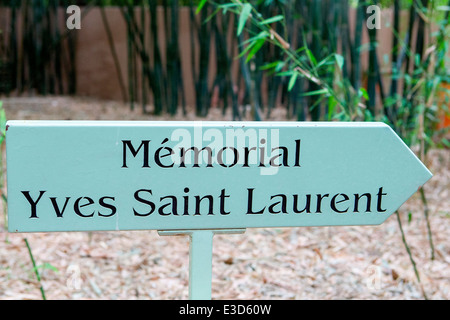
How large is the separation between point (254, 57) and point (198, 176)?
1.39 m

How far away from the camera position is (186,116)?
3018 mm

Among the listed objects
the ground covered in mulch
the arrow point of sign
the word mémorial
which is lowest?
the ground covered in mulch

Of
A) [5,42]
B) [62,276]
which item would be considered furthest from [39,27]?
[62,276]

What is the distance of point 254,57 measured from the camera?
6.70 ft

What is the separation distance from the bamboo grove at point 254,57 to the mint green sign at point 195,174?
455 mm

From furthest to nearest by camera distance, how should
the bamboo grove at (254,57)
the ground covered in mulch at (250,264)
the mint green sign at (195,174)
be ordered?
the bamboo grove at (254,57), the ground covered in mulch at (250,264), the mint green sign at (195,174)

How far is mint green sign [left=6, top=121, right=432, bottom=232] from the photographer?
2.27ft

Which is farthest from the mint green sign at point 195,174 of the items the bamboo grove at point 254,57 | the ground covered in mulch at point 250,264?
the ground covered in mulch at point 250,264

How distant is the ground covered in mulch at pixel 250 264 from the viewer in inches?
53.7

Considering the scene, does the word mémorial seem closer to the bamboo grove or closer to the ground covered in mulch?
the bamboo grove

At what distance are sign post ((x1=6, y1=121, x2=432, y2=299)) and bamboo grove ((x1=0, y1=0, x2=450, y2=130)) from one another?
0.45 metres

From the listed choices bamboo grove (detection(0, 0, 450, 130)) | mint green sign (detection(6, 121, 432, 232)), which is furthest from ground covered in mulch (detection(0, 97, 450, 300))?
mint green sign (detection(6, 121, 432, 232))

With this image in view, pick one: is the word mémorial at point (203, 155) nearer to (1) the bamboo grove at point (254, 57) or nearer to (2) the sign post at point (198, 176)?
(2) the sign post at point (198, 176)

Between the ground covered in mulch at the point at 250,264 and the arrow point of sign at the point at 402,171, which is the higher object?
the arrow point of sign at the point at 402,171
